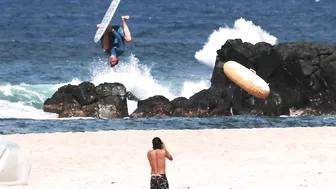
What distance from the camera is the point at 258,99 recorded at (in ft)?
114

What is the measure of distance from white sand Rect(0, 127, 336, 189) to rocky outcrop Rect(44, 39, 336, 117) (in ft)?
17.9

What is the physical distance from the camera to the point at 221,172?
2152 cm

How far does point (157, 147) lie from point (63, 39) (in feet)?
199

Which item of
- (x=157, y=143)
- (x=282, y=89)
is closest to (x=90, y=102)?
(x=282, y=89)

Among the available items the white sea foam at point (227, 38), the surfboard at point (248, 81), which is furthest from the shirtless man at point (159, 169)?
the white sea foam at point (227, 38)

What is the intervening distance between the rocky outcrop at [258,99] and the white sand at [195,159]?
5449mm

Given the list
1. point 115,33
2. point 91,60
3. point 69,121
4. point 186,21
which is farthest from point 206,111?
point 186,21

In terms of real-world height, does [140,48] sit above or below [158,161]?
above

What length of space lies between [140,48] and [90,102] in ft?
114

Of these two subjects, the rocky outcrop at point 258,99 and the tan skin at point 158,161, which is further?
the rocky outcrop at point 258,99

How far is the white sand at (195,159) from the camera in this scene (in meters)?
20.2

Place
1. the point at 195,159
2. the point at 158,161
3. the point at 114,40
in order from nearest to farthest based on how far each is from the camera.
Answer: the point at 158,161 < the point at 114,40 < the point at 195,159

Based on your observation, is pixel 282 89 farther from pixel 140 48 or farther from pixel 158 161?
pixel 140 48

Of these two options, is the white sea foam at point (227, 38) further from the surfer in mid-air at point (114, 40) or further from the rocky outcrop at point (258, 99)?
the surfer in mid-air at point (114, 40)
